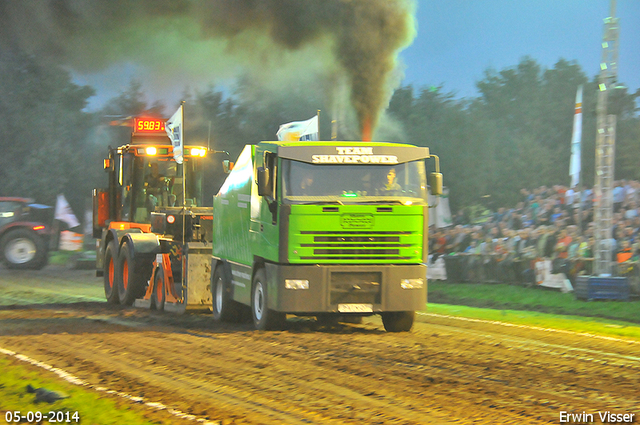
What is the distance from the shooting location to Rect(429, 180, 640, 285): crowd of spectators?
18562 mm

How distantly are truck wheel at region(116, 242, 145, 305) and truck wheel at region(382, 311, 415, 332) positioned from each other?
6.03m

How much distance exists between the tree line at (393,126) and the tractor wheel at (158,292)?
12.5 meters

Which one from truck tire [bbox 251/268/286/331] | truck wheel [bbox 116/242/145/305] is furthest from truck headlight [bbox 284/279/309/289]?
truck wheel [bbox 116/242/145/305]

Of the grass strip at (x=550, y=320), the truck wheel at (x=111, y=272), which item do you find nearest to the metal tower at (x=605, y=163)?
the grass strip at (x=550, y=320)

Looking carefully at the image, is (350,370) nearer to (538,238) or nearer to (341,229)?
(341,229)

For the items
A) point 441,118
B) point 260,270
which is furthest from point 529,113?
point 260,270

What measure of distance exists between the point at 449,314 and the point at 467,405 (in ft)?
28.0

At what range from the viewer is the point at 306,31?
18000 millimetres

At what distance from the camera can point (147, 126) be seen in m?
18.0

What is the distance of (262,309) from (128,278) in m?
5.47

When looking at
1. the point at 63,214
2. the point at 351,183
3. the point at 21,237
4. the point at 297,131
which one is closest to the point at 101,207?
the point at 297,131

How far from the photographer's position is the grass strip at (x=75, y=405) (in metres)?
6.31

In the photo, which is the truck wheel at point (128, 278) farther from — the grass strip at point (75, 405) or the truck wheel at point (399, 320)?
the grass strip at point (75, 405)

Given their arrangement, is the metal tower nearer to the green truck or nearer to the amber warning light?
the green truck
